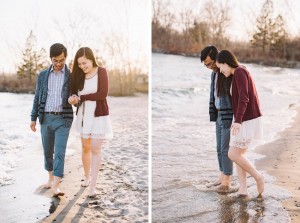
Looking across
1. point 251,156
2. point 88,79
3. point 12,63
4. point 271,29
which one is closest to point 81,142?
point 88,79

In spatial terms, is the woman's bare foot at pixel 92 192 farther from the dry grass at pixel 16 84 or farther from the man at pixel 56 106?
the dry grass at pixel 16 84

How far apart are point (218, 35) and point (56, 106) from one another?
1.23m

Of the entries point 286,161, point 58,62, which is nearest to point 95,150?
point 58,62

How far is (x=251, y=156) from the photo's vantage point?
9.94 feet

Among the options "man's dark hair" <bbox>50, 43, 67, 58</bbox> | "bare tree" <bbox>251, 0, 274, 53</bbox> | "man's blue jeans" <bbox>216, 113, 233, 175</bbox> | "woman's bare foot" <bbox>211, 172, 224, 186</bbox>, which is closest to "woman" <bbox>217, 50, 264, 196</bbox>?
"man's blue jeans" <bbox>216, 113, 233, 175</bbox>

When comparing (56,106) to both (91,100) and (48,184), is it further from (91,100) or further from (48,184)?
(48,184)

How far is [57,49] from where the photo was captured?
109 inches

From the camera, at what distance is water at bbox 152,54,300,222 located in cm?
274

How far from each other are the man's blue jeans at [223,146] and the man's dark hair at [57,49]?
0.96 m

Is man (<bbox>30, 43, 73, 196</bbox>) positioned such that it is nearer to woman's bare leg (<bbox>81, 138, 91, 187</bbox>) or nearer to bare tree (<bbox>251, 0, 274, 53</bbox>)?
woman's bare leg (<bbox>81, 138, 91, 187</bbox>)

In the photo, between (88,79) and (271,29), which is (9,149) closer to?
(88,79)

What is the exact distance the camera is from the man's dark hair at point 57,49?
2779 millimetres

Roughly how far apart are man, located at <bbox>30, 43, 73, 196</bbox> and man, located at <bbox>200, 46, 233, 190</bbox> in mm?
808

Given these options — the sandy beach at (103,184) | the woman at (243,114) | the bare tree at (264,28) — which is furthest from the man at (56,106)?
the bare tree at (264,28)
